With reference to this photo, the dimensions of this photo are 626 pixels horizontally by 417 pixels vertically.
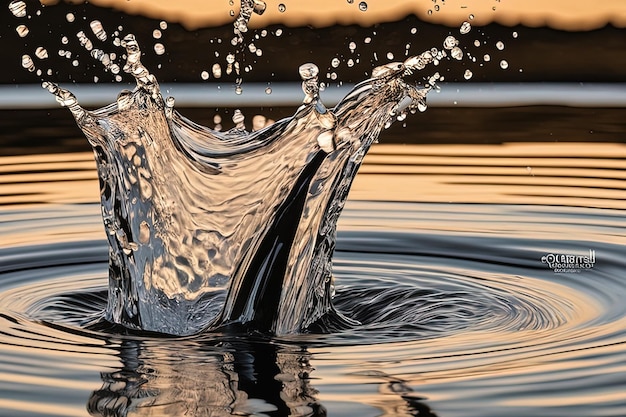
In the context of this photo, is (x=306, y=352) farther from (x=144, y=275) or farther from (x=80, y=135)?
(x=80, y=135)

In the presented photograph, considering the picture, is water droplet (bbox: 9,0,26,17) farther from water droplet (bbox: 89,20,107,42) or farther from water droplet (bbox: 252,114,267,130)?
water droplet (bbox: 252,114,267,130)

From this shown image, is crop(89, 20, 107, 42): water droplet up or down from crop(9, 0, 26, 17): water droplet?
down

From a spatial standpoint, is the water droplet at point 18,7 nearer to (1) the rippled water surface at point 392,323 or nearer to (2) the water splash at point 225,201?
(2) the water splash at point 225,201

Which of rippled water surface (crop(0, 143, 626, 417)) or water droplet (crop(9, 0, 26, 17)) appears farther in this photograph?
water droplet (crop(9, 0, 26, 17))

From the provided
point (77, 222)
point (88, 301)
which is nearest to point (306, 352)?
point (88, 301)

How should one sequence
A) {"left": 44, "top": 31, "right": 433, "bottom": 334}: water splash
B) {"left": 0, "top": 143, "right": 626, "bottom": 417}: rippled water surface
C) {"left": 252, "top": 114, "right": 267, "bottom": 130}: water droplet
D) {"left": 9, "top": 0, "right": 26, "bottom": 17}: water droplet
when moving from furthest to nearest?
1. {"left": 252, "top": 114, "right": 267, "bottom": 130}: water droplet
2. {"left": 9, "top": 0, "right": 26, "bottom": 17}: water droplet
3. {"left": 44, "top": 31, "right": 433, "bottom": 334}: water splash
4. {"left": 0, "top": 143, "right": 626, "bottom": 417}: rippled water surface

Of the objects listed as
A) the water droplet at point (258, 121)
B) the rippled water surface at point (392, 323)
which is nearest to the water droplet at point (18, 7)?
the rippled water surface at point (392, 323)

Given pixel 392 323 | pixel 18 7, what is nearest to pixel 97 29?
pixel 18 7

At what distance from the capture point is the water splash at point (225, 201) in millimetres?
4762

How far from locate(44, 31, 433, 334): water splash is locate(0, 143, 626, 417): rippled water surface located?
0.21 meters

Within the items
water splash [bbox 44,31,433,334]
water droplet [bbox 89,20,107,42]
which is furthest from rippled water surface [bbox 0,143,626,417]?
water droplet [bbox 89,20,107,42]

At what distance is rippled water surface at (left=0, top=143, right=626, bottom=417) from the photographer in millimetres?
3572

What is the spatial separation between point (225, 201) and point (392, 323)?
828mm

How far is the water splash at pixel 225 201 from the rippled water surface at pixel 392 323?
21 cm
